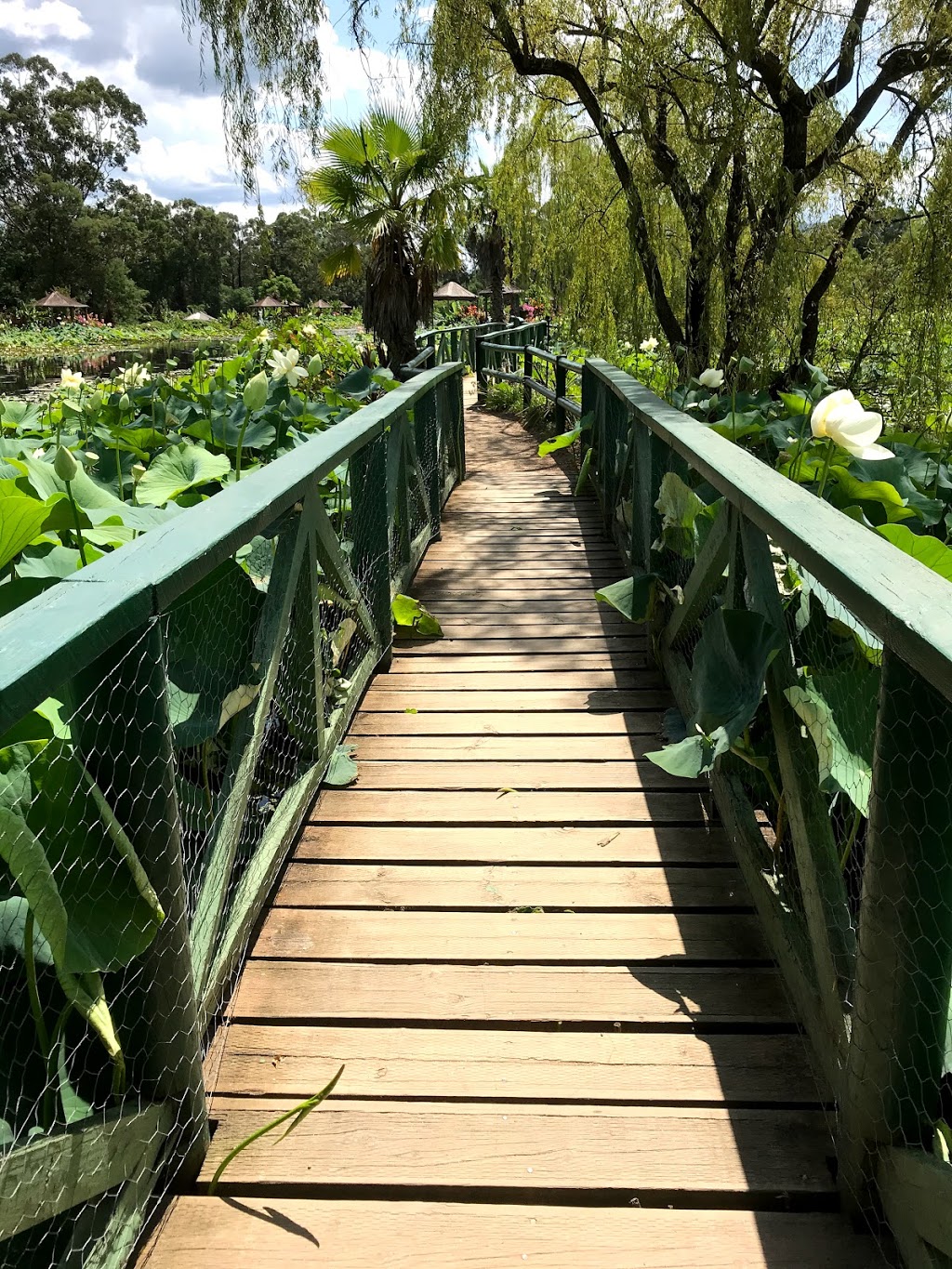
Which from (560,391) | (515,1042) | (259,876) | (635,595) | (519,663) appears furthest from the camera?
(560,391)

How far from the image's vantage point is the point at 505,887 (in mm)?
2062

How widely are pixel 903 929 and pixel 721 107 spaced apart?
4612 mm

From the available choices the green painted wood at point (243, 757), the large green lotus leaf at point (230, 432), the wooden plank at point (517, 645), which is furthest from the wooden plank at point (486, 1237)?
the wooden plank at point (517, 645)

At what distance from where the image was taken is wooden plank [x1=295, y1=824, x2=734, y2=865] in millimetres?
2168

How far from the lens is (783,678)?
5.38 feet

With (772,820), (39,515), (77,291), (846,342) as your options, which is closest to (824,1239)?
(772,820)

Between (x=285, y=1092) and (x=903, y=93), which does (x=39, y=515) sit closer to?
(x=285, y=1092)

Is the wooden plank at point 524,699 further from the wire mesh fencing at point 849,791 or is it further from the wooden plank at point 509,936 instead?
the wooden plank at point 509,936

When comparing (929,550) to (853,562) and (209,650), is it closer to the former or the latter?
(853,562)

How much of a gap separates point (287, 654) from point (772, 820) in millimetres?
1144

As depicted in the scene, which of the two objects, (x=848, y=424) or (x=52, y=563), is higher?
(x=848, y=424)

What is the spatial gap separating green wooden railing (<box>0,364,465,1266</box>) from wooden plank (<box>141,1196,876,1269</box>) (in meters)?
0.12

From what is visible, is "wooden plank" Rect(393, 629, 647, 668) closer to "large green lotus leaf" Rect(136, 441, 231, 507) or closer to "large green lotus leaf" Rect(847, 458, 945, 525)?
"large green lotus leaf" Rect(847, 458, 945, 525)

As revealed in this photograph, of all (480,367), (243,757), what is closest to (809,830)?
(243,757)
